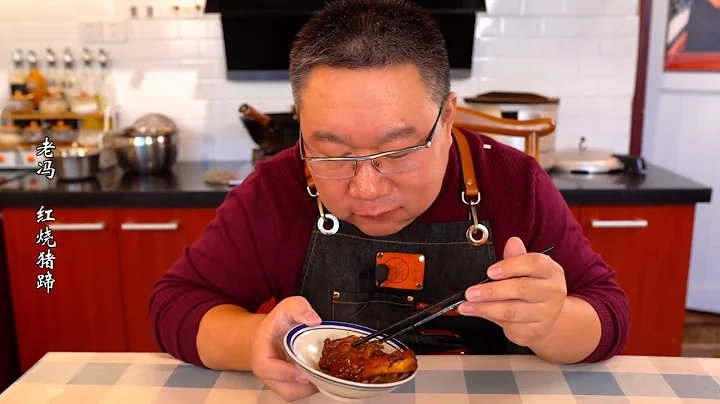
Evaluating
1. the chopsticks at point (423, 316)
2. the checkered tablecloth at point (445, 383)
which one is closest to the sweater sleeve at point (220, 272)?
the checkered tablecloth at point (445, 383)

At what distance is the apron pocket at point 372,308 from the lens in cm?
123

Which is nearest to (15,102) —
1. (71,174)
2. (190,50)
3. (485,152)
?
(71,174)

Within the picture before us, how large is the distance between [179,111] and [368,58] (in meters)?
1.89

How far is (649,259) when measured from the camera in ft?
6.97

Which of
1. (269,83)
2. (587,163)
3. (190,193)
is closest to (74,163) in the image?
(190,193)

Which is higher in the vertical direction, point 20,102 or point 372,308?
point 20,102

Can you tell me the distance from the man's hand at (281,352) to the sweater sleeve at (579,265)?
0.49 metres

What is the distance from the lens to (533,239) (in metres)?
1.22

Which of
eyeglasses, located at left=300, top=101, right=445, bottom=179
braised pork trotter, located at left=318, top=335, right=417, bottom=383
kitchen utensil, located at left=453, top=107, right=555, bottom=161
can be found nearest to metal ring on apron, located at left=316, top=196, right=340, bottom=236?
eyeglasses, located at left=300, top=101, right=445, bottom=179

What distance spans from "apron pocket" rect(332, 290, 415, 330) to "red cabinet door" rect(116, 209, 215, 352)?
3.24 ft

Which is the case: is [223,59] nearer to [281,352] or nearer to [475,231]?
[475,231]

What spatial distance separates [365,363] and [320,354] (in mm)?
103

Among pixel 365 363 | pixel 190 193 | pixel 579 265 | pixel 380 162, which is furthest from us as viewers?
pixel 190 193

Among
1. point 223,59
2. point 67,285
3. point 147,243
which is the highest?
point 223,59
